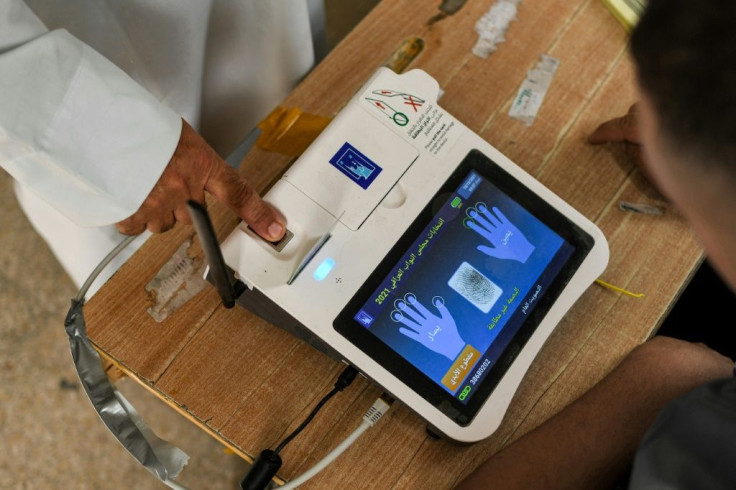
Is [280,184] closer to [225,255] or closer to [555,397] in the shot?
[225,255]

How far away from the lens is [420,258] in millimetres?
742

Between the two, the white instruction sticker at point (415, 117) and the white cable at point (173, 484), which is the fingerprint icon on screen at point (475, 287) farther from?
the white cable at point (173, 484)

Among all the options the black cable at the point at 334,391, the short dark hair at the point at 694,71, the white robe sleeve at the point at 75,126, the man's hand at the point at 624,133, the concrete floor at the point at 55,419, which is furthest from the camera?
the concrete floor at the point at 55,419

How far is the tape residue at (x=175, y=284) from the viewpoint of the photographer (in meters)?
0.80

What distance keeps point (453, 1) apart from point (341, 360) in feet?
1.93

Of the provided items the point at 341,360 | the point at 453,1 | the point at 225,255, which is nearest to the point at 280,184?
the point at 225,255

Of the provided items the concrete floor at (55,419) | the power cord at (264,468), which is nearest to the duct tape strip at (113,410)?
the power cord at (264,468)

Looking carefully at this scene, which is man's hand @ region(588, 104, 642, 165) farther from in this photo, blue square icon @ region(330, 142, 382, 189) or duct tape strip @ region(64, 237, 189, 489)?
duct tape strip @ region(64, 237, 189, 489)

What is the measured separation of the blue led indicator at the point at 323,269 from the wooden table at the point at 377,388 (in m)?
0.12

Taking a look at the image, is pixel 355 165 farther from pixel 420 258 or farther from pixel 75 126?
pixel 75 126

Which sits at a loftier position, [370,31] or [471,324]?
[370,31]

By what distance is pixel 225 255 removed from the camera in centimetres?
71

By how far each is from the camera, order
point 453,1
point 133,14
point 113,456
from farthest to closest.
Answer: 1. point 113,456
2. point 453,1
3. point 133,14

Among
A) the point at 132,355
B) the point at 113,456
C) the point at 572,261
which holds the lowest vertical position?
the point at 113,456
